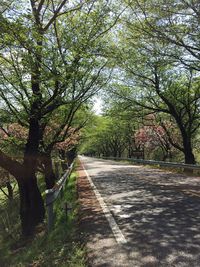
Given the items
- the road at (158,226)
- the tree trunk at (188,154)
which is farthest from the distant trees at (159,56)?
the road at (158,226)

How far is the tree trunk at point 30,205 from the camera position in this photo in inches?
441

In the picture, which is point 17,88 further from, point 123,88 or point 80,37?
point 123,88

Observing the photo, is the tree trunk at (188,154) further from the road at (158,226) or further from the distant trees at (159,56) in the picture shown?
the road at (158,226)

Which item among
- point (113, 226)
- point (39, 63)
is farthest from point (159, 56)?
point (113, 226)

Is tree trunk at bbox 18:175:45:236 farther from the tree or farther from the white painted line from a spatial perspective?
the white painted line

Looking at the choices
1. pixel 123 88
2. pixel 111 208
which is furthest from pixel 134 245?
pixel 123 88

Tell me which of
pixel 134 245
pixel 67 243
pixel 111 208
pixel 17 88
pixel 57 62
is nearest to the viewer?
pixel 134 245

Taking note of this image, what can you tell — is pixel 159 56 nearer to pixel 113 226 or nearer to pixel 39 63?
pixel 39 63

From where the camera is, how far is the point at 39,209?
11633mm

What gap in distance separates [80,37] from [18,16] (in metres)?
3.78

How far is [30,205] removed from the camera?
37.3 feet

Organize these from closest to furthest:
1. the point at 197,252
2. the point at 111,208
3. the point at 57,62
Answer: the point at 197,252
the point at 111,208
the point at 57,62

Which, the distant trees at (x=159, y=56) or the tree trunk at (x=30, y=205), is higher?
the distant trees at (x=159, y=56)

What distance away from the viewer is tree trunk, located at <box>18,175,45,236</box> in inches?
441
